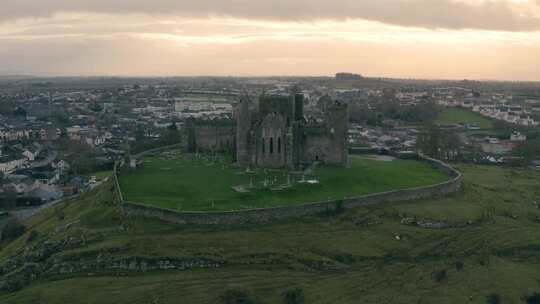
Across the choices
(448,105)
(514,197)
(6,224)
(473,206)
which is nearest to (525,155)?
(514,197)

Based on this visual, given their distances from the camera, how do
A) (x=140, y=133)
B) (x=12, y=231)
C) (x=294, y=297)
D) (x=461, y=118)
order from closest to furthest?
(x=294, y=297) < (x=12, y=231) < (x=140, y=133) < (x=461, y=118)

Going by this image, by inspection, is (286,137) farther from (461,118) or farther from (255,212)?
(461,118)

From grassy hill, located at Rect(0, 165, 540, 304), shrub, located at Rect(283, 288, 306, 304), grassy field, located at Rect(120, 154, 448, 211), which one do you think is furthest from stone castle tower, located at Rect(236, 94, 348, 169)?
shrub, located at Rect(283, 288, 306, 304)

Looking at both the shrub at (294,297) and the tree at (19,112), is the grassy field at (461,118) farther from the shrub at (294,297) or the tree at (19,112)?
the shrub at (294,297)

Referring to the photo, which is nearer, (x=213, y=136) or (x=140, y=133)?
(x=213, y=136)

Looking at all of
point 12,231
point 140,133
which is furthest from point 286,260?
point 140,133

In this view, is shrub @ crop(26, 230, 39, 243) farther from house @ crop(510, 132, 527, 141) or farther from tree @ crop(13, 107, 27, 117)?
tree @ crop(13, 107, 27, 117)
